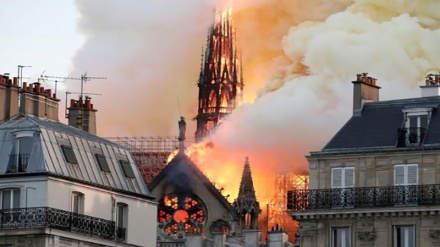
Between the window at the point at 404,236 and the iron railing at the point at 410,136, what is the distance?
3288 mm

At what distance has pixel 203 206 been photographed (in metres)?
136

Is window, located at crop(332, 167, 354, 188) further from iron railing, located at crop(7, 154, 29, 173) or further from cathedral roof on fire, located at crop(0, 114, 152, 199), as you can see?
iron railing, located at crop(7, 154, 29, 173)

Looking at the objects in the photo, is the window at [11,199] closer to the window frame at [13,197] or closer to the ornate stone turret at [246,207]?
the window frame at [13,197]

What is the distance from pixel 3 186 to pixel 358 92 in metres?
16.7

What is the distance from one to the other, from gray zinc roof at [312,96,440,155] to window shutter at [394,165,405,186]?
2.57 feet

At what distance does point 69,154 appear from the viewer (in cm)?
7656

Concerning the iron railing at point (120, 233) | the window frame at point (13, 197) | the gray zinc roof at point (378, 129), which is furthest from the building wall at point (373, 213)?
the window frame at point (13, 197)

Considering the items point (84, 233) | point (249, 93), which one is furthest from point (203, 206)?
point (84, 233)

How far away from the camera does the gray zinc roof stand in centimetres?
7988

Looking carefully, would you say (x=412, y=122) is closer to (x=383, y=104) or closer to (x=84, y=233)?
(x=383, y=104)

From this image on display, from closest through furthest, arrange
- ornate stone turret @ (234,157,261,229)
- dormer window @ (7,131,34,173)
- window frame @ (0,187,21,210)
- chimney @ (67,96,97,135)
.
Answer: window frame @ (0,187,21,210) < dormer window @ (7,131,34,173) < chimney @ (67,96,97,135) < ornate stone turret @ (234,157,261,229)

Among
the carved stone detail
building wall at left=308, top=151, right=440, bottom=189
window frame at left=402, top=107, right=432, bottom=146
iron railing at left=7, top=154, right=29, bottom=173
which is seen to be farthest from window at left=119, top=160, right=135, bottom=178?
window frame at left=402, top=107, right=432, bottom=146

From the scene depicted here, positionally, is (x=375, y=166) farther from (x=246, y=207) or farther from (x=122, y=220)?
(x=246, y=207)

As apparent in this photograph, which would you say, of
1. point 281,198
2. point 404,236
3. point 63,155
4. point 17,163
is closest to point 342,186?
point 404,236
